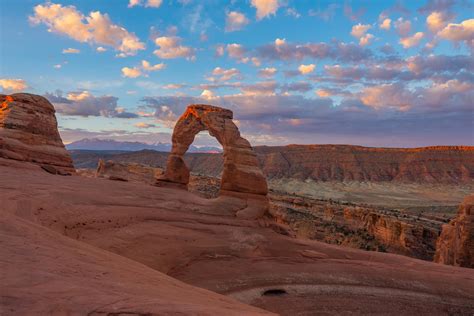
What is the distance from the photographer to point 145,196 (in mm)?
17672

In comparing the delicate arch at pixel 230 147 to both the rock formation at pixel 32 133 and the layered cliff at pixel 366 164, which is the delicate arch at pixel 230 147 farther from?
the layered cliff at pixel 366 164

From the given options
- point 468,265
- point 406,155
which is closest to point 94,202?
point 468,265

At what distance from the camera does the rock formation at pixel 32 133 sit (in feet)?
71.7

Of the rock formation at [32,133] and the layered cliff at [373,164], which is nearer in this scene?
the rock formation at [32,133]

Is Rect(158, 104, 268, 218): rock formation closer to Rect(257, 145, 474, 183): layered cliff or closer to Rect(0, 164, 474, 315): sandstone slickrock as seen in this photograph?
Rect(0, 164, 474, 315): sandstone slickrock

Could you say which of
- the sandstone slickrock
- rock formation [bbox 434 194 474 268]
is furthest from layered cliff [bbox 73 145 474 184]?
the sandstone slickrock

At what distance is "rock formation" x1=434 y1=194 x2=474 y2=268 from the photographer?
61.4 ft

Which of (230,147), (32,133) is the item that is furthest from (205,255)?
(32,133)

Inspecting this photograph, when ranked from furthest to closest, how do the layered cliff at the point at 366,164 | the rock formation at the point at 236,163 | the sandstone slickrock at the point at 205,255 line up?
the layered cliff at the point at 366,164 < the rock formation at the point at 236,163 < the sandstone slickrock at the point at 205,255

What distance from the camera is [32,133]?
2330 cm

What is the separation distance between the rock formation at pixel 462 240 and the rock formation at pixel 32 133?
25360 mm

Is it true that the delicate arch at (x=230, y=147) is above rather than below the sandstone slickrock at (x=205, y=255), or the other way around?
above

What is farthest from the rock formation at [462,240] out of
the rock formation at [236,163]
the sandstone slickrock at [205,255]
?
the rock formation at [236,163]

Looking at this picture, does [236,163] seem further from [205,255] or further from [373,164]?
[373,164]
